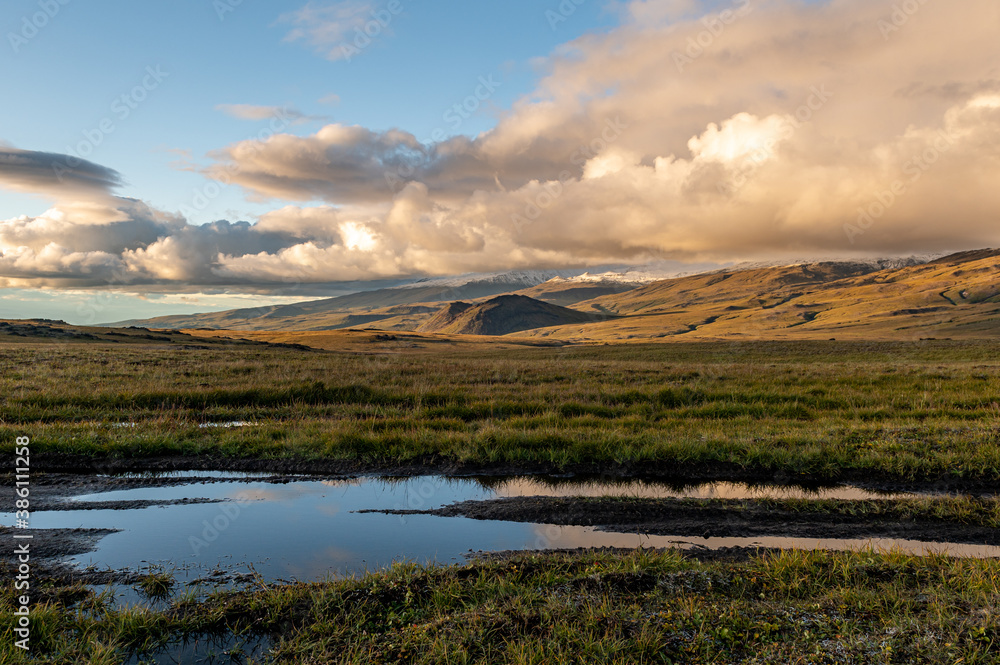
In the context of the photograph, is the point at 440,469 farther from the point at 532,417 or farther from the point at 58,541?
the point at 58,541

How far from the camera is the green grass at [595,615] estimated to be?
539 cm

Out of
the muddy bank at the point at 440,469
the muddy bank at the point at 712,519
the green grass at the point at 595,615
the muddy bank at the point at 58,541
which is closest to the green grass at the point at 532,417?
the muddy bank at the point at 440,469

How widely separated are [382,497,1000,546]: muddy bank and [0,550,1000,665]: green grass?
5.60 feet

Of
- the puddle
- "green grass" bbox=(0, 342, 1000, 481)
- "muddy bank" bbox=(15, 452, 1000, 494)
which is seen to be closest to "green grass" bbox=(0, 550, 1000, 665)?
the puddle

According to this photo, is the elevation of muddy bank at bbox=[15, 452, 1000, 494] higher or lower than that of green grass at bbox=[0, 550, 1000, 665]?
lower

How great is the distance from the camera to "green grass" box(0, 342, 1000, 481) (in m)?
13.4

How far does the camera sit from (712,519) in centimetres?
962

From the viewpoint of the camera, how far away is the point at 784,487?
1186 cm

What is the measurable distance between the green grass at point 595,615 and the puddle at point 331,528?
3.92 feet

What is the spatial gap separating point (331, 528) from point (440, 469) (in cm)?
421

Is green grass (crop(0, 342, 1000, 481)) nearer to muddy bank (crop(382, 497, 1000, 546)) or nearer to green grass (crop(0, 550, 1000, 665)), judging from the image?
muddy bank (crop(382, 497, 1000, 546))

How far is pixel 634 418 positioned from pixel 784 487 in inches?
228

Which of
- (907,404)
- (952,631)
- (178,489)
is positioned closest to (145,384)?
(178,489)

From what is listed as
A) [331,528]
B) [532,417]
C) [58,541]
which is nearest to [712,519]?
[331,528]
